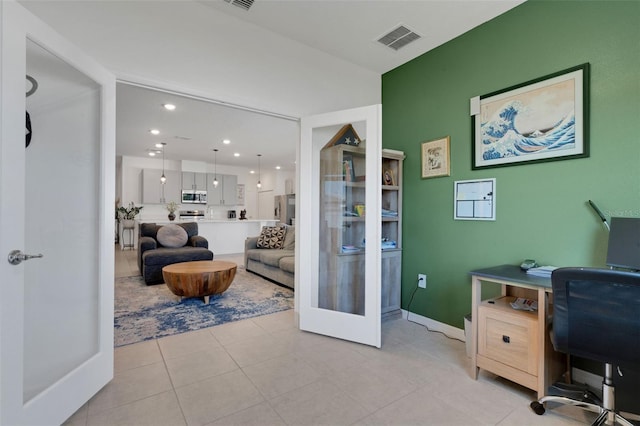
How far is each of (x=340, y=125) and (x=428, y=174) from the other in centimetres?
101

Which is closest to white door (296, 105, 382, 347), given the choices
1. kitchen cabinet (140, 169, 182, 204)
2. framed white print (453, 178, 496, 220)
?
framed white print (453, 178, 496, 220)

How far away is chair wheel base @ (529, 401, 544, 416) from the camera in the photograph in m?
1.65

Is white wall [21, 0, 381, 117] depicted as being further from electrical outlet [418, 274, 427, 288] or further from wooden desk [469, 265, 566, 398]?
wooden desk [469, 265, 566, 398]

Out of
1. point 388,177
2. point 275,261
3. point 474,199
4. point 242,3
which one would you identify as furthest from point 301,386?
point 242,3

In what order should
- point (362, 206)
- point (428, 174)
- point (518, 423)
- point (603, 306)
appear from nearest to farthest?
point (603, 306) < point (518, 423) < point (362, 206) < point (428, 174)

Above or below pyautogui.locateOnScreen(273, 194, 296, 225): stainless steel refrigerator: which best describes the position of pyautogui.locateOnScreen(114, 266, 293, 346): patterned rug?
below

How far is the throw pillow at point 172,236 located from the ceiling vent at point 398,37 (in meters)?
4.48

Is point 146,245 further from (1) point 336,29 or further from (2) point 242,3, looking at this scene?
(1) point 336,29

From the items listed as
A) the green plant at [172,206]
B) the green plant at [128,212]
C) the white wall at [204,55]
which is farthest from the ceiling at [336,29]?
the green plant at [128,212]

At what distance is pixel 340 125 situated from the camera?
2.78m

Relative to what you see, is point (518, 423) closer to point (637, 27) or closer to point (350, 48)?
point (637, 27)

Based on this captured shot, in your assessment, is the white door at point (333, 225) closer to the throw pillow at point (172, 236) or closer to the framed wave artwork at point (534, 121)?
the framed wave artwork at point (534, 121)

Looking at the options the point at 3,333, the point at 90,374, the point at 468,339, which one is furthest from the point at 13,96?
the point at 468,339

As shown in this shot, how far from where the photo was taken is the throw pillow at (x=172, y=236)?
5.12 metres
